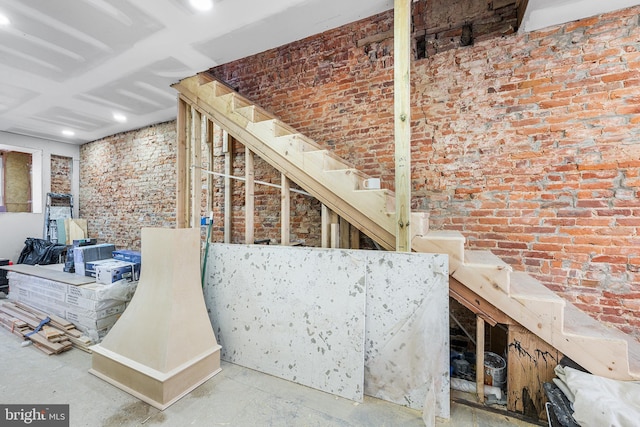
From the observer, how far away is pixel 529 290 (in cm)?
208

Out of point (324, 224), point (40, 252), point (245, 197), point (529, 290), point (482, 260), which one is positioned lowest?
point (40, 252)

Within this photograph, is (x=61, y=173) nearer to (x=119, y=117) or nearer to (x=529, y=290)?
(x=119, y=117)

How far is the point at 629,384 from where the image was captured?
5.44 feet

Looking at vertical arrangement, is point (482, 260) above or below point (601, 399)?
above

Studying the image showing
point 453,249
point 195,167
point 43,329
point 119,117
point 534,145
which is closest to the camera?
point 453,249

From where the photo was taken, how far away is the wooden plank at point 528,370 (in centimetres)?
195

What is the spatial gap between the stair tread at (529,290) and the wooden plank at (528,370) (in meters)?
0.26

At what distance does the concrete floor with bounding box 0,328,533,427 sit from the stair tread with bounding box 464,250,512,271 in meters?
1.10

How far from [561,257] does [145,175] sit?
21.2 feet

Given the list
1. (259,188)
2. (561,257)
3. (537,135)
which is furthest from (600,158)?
(259,188)

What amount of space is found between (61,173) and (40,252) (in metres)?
2.03
